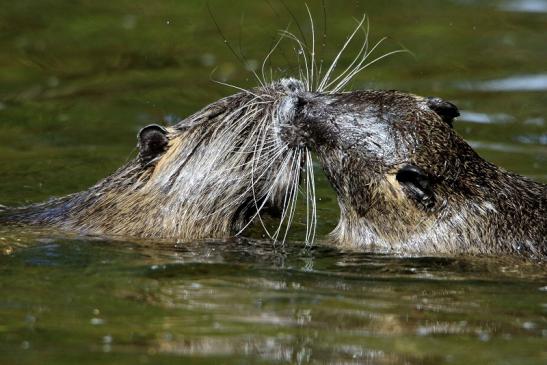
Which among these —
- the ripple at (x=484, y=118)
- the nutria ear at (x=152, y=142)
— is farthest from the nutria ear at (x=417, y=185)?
the ripple at (x=484, y=118)

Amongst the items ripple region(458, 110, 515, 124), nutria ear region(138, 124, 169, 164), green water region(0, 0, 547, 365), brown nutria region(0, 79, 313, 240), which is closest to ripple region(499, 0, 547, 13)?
green water region(0, 0, 547, 365)

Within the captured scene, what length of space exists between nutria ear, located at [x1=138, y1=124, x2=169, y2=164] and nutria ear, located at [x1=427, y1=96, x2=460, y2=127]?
1.79 m

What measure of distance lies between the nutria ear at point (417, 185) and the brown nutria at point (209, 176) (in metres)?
0.66

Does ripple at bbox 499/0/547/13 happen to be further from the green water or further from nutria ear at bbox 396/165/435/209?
nutria ear at bbox 396/165/435/209

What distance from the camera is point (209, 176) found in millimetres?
8484

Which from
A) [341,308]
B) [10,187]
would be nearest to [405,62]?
[10,187]

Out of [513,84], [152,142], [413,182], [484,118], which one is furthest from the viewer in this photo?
[513,84]

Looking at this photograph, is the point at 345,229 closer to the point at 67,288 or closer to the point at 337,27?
the point at 67,288

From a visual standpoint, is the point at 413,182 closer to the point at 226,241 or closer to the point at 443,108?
the point at 443,108

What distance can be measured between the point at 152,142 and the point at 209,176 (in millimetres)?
475

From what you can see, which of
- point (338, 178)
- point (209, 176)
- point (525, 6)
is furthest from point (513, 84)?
point (209, 176)

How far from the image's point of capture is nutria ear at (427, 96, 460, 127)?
818 cm

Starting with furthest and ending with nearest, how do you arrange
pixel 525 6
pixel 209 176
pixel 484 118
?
pixel 525 6
pixel 484 118
pixel 209 176

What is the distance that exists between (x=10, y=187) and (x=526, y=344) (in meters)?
5.45
